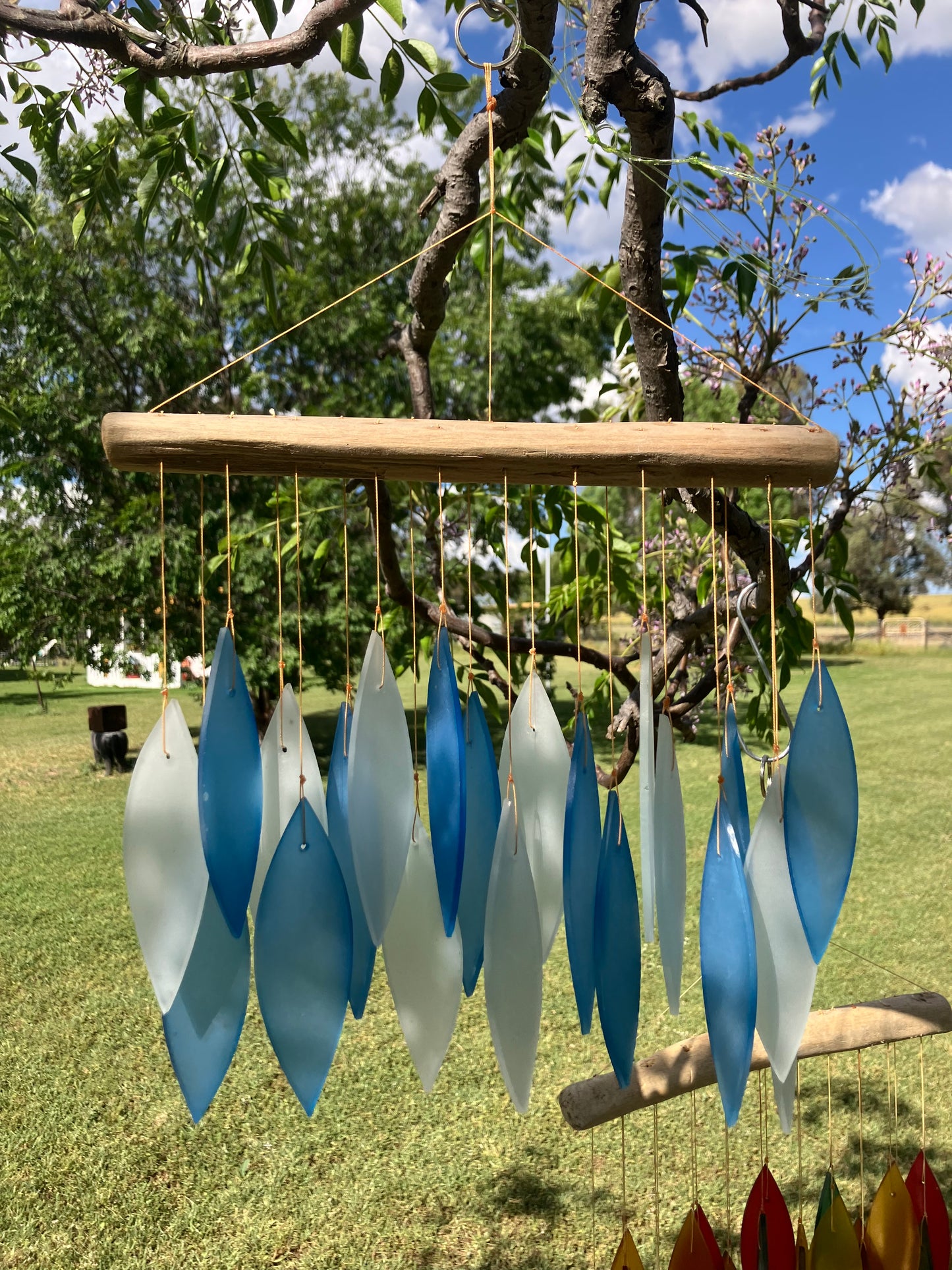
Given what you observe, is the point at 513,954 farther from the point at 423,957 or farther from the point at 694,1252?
the point at 694,1252

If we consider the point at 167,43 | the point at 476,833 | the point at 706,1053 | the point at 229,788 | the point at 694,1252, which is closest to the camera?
the point at 229,788

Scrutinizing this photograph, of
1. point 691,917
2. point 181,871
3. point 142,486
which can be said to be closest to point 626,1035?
point 181,871

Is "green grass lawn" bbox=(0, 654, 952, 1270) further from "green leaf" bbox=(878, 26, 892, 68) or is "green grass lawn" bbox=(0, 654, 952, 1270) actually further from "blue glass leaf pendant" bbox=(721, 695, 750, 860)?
"green leaf" bbox=(878, 26, 892, 68)

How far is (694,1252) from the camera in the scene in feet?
3.52

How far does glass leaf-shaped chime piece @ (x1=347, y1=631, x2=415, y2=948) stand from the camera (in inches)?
32.4

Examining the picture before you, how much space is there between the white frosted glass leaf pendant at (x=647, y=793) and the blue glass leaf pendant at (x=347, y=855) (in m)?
0.26

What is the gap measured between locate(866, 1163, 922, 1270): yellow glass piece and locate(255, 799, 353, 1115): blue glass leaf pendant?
2.41 ft

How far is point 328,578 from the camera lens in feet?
24.2

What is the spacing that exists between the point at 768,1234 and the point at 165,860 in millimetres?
829

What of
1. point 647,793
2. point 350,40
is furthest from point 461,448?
point 350,40

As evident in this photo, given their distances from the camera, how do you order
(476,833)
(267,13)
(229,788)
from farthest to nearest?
1. (267,13)
2. (476,833)
3. (229,788)

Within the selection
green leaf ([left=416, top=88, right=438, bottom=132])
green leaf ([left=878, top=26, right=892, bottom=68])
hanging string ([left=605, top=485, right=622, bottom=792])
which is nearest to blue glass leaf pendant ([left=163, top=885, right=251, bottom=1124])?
hanging string ([left=605, top=485, right=622, bottom=792])

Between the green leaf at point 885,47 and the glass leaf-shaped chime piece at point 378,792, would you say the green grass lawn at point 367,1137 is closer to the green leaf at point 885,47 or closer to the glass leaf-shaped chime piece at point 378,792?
the glass leaf-shaped chime piece at point 378,792

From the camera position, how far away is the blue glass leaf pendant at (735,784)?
0.88m
